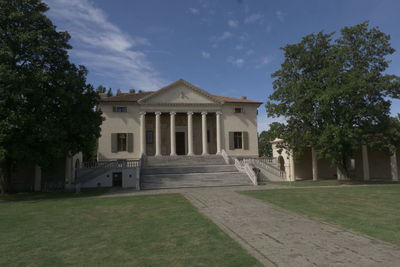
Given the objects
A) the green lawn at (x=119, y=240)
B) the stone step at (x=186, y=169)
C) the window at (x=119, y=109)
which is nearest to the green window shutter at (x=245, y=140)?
the stone step at (x=186, y=169)

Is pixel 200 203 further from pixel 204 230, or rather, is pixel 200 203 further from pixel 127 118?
pixel 127 118

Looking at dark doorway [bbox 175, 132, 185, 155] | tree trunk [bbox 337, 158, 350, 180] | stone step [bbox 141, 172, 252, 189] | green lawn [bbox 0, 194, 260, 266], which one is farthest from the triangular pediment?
green lawn [bbox 0, 194, 260, 266]

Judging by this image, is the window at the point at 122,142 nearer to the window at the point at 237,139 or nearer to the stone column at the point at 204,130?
the stone column at the point at 204,130

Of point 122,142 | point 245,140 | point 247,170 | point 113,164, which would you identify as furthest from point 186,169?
point 245,140

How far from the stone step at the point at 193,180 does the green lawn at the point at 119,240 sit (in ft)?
34.7

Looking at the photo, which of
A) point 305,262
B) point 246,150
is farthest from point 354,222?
point 246,150

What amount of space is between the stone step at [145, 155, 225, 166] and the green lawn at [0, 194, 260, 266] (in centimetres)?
1654

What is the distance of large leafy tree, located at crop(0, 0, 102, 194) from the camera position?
1556 centimetres

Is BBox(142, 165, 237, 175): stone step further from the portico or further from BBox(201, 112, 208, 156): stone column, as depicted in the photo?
BBox(201, 112, 208, 156): stone column

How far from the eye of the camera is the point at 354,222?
7922 millimetres

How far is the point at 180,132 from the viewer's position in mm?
32969

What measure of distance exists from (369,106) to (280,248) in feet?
63.9

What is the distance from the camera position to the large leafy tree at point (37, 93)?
15.6m

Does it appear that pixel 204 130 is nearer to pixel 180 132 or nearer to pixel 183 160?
pixel 180 132
